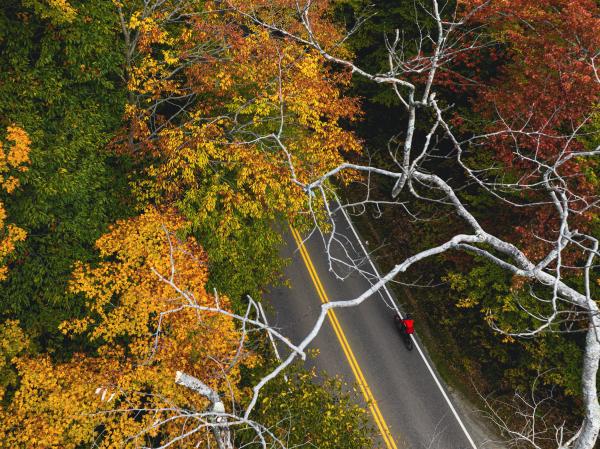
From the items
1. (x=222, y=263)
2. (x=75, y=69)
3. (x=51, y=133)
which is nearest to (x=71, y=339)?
(x=222, y=263)

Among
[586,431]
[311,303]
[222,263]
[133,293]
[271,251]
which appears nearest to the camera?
[586,431]

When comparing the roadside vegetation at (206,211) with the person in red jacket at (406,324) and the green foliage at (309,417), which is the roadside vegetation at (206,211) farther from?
the person in red jacket at (406,324)

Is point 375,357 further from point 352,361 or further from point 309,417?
point 309,417

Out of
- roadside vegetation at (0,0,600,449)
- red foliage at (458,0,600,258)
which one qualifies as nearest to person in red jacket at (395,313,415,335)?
roadside vegetation at (0,0,600,449)

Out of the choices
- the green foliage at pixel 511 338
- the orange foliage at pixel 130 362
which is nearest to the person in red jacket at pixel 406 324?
the green foliage at pixel 511 338

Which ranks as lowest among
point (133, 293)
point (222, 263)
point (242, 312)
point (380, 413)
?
point (380, 413)

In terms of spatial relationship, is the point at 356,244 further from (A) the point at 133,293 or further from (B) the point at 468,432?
(A) the point at 133,293

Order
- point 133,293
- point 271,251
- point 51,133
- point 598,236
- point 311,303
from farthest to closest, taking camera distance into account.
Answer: point 311,303 → point 271,251 → point 598,236 → point 51,133 → point 133,293
